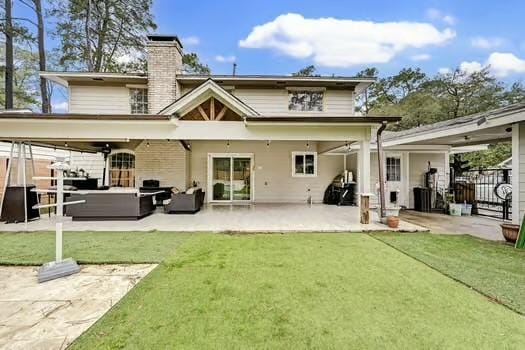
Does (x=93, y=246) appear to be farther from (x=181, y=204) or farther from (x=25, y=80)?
(x=25, y=80)

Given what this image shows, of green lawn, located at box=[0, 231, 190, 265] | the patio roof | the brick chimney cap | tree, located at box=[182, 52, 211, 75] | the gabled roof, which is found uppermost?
tree, located at box=[182, 52, 211, 75]

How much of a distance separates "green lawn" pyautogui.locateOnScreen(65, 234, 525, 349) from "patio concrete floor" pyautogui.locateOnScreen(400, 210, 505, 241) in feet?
7.60

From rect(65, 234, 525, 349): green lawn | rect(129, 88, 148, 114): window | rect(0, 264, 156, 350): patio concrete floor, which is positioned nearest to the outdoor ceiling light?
rect(65, 234, 525, 349): green lawn

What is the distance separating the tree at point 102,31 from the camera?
15.5 m

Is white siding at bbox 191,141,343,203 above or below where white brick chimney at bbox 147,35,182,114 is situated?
below

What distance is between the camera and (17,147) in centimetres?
790

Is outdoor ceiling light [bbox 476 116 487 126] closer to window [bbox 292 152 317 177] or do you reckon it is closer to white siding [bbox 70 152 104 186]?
window [bbox 292 152 317 177]

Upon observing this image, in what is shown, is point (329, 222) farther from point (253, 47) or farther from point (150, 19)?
point (253, 47)

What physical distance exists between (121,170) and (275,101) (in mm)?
7187

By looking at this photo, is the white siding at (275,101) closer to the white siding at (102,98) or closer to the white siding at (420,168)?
the white siding at (420,168)

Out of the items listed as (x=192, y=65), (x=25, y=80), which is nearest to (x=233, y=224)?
(x=192, y=65)

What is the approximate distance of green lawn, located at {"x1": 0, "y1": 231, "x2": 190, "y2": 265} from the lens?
4723 mm

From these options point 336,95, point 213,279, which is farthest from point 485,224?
point 213,279

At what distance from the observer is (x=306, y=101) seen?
487 inches
